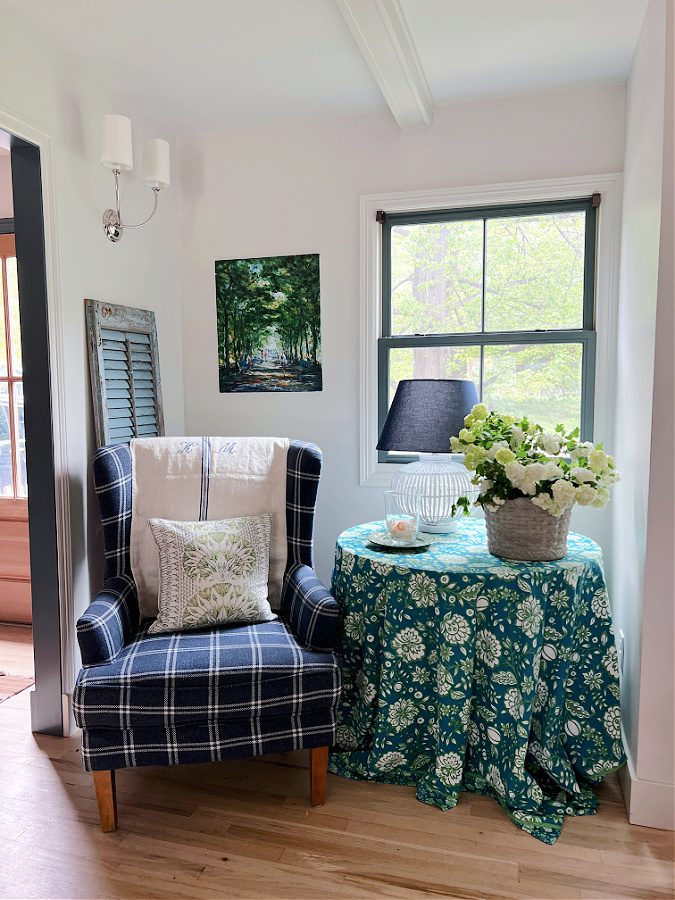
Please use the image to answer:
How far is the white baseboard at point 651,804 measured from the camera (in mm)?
1926

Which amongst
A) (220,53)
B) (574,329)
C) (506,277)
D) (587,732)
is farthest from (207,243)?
(587,732)

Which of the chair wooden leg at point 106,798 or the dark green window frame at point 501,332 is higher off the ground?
the dark green window frame at point 501,332

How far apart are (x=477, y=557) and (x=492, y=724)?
0.49 m

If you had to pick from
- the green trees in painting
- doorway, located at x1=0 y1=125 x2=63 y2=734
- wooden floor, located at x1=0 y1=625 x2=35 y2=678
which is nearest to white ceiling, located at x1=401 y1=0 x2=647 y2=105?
the green trees in painting

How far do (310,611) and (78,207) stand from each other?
1.68 metres

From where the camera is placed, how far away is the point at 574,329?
2.80 metres

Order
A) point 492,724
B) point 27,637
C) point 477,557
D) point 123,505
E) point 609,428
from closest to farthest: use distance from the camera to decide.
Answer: point 492,724
point 477,557
point 123,505
point 609,428
point 27,637

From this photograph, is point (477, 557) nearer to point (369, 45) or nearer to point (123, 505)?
point (123, 505)

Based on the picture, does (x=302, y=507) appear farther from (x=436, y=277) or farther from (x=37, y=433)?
(x=436, y=277)

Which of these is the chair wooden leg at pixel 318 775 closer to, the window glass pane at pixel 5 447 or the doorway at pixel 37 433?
the doorway at pixel 37 433

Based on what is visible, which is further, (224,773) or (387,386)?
(387,386)

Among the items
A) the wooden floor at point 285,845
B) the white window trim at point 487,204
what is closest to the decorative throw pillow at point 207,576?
the wooden floor at point 285,845

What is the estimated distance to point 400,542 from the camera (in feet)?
7.32

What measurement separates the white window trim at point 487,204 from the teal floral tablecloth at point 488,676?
873 millimetres
